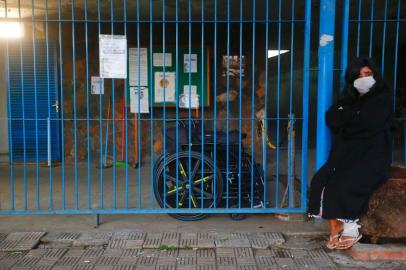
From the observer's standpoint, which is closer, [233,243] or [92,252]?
[92,252]

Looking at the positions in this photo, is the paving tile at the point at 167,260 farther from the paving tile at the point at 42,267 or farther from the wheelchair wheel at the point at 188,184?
the paving tile at the point at 42,267

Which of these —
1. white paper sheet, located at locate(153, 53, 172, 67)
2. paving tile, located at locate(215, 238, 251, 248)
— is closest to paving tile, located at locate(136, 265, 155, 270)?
paving tile, located at locate(215, 238, 251, 248)

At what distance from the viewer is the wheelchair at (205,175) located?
438cm

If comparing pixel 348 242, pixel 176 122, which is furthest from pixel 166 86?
pixel 348 242

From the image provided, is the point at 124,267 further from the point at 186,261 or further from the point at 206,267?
the point at 206,267

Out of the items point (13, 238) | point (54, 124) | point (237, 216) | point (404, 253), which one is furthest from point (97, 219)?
point (54, 124)

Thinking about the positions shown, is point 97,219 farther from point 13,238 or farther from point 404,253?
point 404,253

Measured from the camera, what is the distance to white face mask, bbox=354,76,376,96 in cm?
353

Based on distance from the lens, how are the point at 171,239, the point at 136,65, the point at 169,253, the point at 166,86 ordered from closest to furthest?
the point at 169,253 < the point at 171,239 < the point at 136,65 < the point at 166,86

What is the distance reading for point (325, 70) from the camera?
407 centimetres

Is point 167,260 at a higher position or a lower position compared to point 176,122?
lower

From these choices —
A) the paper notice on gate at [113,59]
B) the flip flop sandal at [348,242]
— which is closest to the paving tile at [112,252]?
the paper notice on gate at [113,59]

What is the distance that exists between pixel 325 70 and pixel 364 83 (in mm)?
579

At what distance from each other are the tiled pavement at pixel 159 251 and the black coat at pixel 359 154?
1.57 ft
